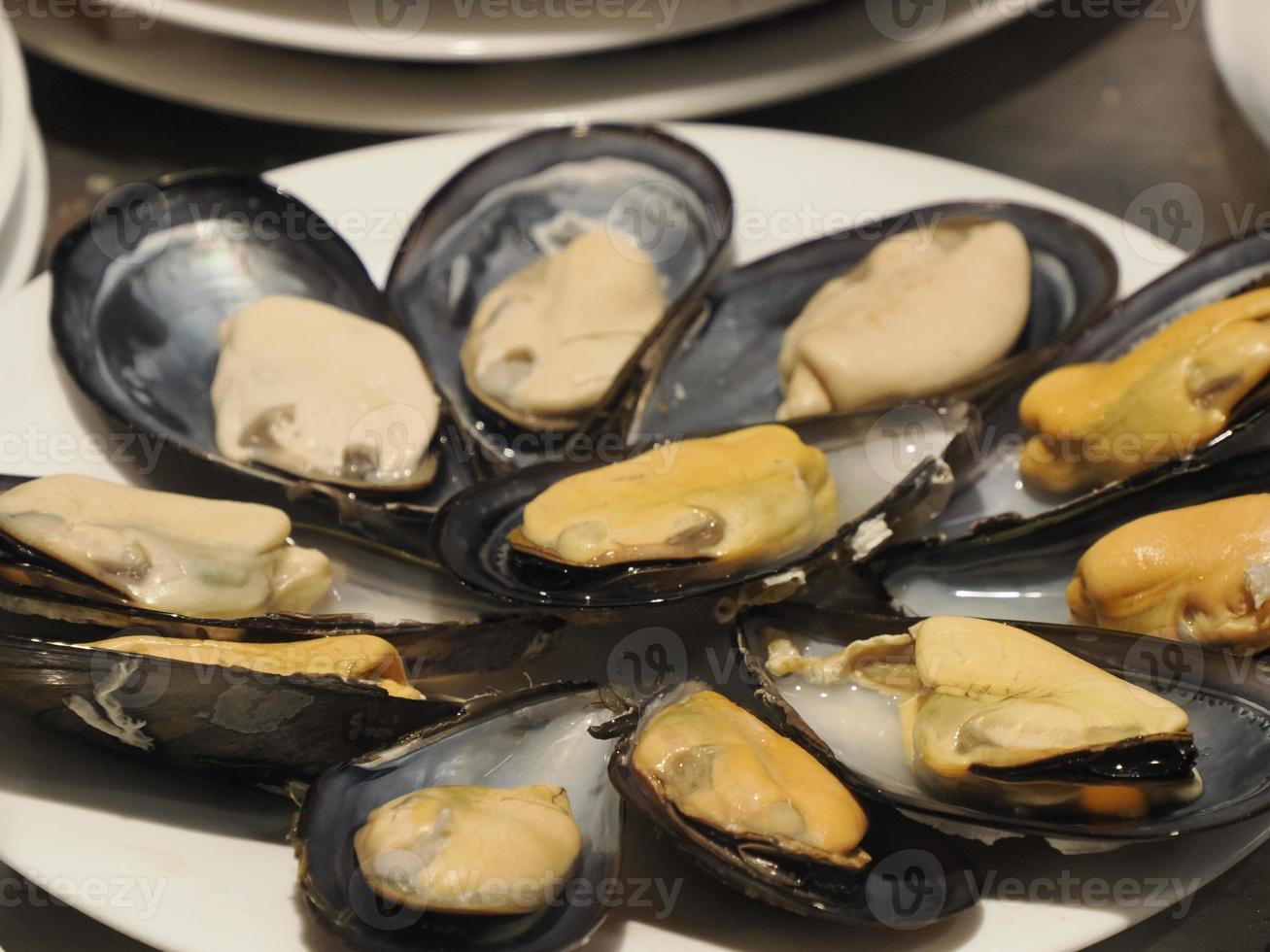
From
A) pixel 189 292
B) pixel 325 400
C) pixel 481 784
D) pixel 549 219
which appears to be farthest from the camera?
pixel 549 219

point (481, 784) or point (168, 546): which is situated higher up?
point (168, 546)

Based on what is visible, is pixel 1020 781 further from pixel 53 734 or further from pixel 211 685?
pixel 53 734

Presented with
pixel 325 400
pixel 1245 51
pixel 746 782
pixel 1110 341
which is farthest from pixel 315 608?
pixel 1245 51

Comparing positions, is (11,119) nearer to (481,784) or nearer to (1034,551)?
(481,784)

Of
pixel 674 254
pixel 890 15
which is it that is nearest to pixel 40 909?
pixel 674 254

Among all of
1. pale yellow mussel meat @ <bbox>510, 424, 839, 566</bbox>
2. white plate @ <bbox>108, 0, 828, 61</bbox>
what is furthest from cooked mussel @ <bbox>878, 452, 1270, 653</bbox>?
white plate @ <bbox>108, 0, 828, 61</bbox>

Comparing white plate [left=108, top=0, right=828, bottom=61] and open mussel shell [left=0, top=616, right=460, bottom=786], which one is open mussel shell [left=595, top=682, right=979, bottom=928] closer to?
open mussel shell [left=0, top=616, right=460, bottom=786]

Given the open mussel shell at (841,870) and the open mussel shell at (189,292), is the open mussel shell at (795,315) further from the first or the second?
the open mussel shell at (841,870)

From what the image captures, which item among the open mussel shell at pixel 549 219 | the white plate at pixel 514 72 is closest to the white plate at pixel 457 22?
the white plate at pixel 514 72
